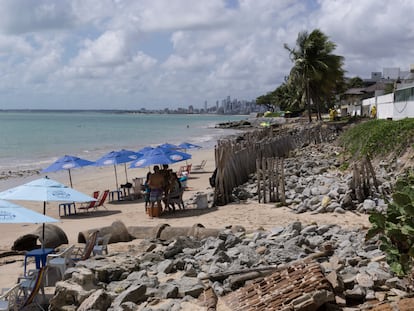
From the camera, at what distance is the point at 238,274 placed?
648cm

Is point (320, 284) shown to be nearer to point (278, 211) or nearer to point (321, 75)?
point (278, 211)

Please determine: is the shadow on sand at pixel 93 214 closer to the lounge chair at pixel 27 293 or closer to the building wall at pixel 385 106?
the lounge chair at pixel 27 293

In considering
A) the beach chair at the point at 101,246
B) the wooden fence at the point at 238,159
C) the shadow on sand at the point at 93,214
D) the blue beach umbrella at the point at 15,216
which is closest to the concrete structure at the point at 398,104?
the wooden fence at the point at 238,159

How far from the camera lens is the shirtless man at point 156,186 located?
1319 cm

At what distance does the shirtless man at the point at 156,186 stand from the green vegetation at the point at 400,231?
8.24m

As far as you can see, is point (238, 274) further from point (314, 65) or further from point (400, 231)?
point (314, 65)

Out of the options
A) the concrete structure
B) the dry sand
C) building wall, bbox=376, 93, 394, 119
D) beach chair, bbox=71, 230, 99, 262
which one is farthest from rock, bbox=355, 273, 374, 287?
building wall, bbox=376, 93, 394, 119

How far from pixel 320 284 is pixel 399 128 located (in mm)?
12329

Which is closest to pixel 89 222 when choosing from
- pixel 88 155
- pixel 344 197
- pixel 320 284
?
pixel 344 197

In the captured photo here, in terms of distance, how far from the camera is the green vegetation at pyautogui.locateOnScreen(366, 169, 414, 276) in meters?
5.02

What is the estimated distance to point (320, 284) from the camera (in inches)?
207

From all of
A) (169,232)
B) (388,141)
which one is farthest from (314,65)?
(169,232)

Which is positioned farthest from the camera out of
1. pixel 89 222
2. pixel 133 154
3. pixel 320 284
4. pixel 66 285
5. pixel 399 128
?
pixel 133 154

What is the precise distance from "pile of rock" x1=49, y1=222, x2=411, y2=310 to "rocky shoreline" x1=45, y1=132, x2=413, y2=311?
11mm
